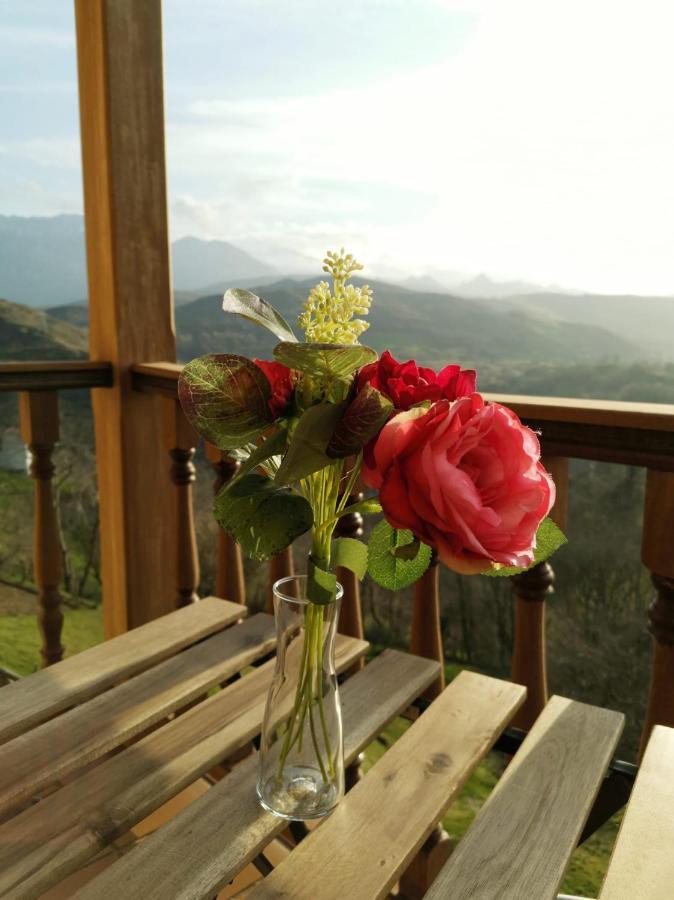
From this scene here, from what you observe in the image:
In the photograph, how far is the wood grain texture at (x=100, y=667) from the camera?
3.17 feet

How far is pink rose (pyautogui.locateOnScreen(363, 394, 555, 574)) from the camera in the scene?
536 mm

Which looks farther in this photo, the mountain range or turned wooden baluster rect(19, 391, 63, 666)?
the mountain range

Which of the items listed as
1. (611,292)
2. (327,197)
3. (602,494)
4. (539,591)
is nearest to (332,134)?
(327,197)

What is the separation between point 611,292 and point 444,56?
9.27 feet

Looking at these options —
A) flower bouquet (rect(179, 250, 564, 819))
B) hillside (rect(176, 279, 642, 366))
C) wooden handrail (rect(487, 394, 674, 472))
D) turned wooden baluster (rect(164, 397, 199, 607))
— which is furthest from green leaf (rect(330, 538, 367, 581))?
hillside (rect(176, 279, 642, 366))

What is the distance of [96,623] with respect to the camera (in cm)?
437

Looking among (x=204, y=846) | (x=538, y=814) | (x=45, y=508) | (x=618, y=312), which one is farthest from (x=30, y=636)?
(x=618, y=312)

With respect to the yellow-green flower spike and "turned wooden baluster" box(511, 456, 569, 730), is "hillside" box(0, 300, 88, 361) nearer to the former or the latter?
"turned wooden baluster" box(511, 456, 569, 730)

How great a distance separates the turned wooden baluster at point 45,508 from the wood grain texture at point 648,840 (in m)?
1.59

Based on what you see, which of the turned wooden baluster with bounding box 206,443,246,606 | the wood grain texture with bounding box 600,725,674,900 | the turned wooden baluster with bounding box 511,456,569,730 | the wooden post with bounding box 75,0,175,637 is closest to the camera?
the wood grain texture with bounding box 600,725,674,900

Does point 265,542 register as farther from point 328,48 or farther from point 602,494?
point 328,48

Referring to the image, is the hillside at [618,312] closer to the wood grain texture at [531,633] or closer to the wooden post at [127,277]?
the wooden post at [127,277]

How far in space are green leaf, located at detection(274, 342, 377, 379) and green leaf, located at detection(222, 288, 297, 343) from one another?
64 millimetres

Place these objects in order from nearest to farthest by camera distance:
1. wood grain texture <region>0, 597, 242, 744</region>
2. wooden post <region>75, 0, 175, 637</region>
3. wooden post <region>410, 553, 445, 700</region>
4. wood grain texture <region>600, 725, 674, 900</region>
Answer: wood grain texture <region>600, 725, 674, 900</region> < wood grain texture <region>0, 597, 242, 744</region> < wooden post <region>410, 553, 445, 700</region> < wooden post <region>75, 0, 175, 637</region>
